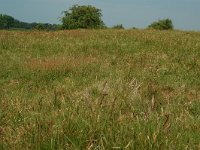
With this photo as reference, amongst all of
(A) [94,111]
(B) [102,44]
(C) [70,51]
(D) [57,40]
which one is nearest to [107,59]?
(C) [70,51]

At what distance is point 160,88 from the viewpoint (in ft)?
33.2

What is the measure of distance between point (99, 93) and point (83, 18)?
78.8m

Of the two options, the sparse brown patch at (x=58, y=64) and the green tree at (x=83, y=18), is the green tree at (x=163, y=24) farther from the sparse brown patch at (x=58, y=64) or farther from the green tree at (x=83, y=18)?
the sparse brown patch at (x=58, y=64)

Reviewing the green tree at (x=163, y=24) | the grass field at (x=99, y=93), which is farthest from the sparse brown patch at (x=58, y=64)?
the green tree at (x=163, y=24)

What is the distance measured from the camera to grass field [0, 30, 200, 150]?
4020 millimetres

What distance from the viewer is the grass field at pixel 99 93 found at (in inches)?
158

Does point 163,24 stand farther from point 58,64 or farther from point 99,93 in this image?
point 99,93

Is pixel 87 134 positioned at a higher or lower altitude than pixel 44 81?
higher

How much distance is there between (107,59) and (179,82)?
4.30 meters

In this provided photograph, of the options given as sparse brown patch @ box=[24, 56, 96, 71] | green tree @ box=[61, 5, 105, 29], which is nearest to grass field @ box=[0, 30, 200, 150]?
sparse brown patch @ box=[24, 56, 96, 71]

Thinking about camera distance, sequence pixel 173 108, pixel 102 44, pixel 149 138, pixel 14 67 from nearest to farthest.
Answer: pixel 149 138 → pixel 173 108 → pixel 14 67 → pixel 102 44

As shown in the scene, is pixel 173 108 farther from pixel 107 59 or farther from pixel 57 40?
pixel 57 40

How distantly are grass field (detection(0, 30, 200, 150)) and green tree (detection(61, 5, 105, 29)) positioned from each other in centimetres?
6359

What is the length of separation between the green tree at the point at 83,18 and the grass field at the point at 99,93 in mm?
63589
